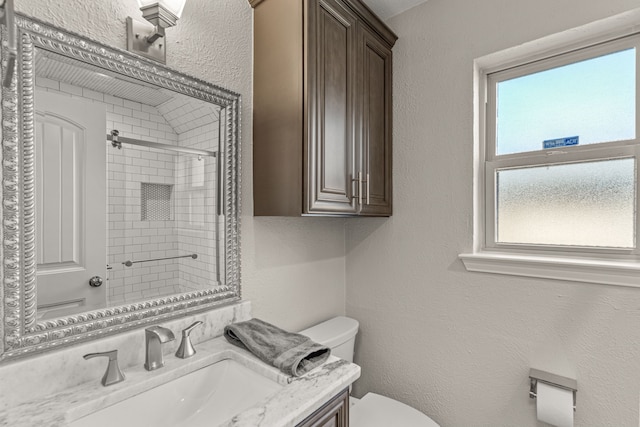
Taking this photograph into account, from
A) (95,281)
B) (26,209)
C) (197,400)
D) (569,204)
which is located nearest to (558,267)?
(569,204)

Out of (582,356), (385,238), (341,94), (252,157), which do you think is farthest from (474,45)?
(582,356)

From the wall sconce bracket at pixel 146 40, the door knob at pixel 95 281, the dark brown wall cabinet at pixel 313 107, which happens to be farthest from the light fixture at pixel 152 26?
the door knob at pixel 95 281

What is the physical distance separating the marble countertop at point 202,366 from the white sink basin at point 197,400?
2 cm

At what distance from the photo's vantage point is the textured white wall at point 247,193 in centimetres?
92

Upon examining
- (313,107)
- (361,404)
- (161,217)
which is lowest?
(361,404)

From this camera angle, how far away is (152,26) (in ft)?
3.33

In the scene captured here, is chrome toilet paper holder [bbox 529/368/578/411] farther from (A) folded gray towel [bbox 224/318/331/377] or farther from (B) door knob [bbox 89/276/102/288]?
(B) door knob [bbox 89/276/102/288]

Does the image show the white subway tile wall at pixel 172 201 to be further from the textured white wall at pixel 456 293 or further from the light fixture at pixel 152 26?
the textured white wall at pixel 456 293

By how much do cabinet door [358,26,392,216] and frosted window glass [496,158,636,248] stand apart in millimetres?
535

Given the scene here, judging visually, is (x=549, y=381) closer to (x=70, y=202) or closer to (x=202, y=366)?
(x=202, y=366)

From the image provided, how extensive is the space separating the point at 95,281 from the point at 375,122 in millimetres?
1273

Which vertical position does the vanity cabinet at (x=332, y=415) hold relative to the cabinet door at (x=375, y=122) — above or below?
below

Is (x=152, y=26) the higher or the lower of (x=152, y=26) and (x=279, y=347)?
the higher

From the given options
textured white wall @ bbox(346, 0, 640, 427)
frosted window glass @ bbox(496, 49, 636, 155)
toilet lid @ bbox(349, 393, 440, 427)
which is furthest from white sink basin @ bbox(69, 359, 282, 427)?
frosted window glass @ bbox(496, 49, 636, 155)
